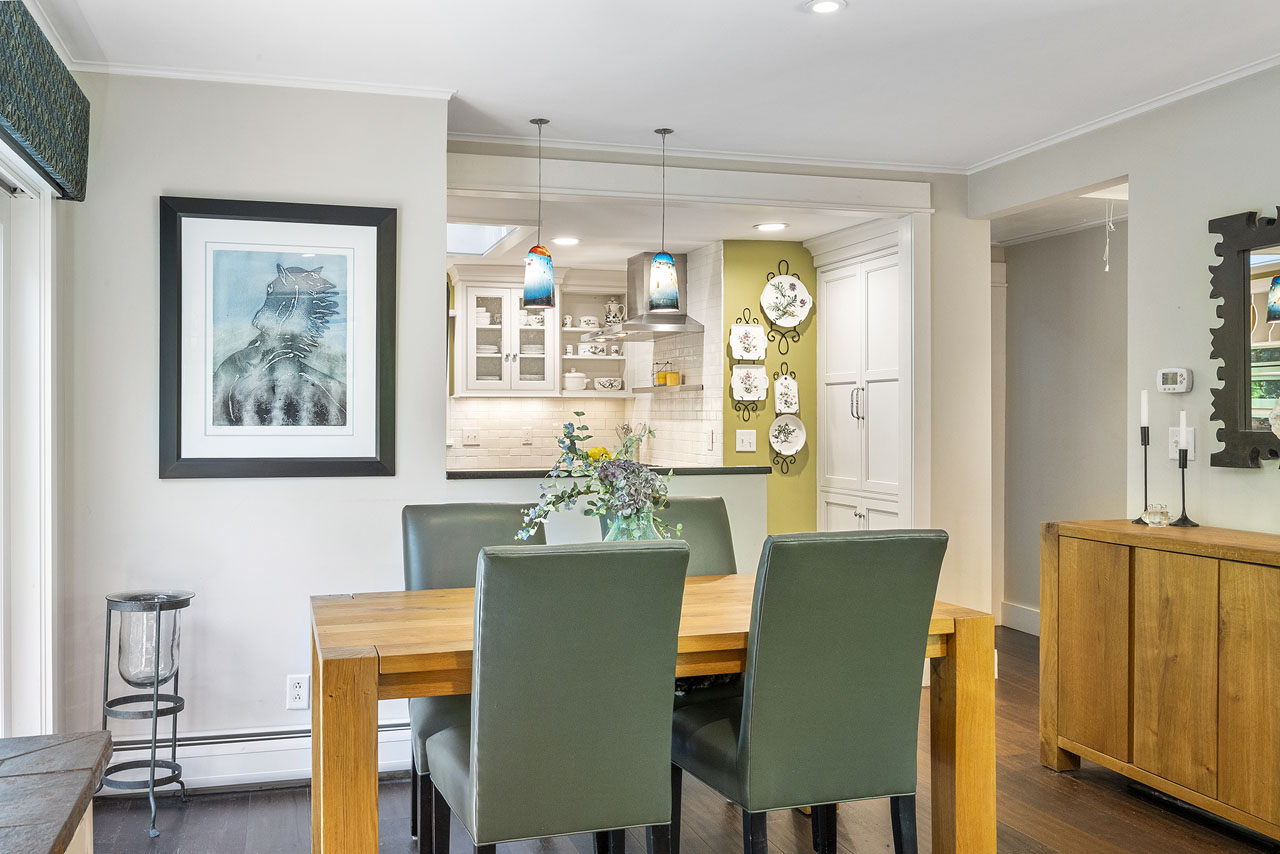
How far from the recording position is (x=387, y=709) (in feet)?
12.0

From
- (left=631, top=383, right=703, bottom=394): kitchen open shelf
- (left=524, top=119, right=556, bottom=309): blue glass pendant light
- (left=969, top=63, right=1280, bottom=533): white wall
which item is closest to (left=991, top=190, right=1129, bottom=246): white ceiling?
(left=969, top=63, right=1280, bottom=533): white wall

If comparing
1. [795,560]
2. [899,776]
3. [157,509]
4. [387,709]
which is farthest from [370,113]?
[899,776]

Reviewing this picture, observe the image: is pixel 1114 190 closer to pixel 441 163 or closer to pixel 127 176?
pixel 441 163

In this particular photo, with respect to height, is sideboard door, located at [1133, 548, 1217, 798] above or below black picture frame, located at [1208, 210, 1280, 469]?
below

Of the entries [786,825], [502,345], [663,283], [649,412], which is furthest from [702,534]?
[502,345]

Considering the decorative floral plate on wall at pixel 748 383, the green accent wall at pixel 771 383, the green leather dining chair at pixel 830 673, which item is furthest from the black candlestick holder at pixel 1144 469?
the decorative floral plate on wall at pixel 748 383

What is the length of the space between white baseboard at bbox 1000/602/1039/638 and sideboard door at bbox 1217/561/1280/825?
9.36ft

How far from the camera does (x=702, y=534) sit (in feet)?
10.8

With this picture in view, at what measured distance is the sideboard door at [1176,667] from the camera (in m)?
3.11

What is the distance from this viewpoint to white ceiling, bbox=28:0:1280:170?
2.89m

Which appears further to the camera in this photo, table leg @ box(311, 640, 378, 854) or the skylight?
the skylight

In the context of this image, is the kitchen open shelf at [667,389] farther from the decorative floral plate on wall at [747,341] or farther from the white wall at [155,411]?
the white wall at [155,411]

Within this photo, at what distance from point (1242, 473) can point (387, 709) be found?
120 inches

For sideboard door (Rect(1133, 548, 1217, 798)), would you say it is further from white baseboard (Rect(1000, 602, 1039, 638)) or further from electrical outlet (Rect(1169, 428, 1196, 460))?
white baseboard (Rect(1000, 602, 1039, 638))
